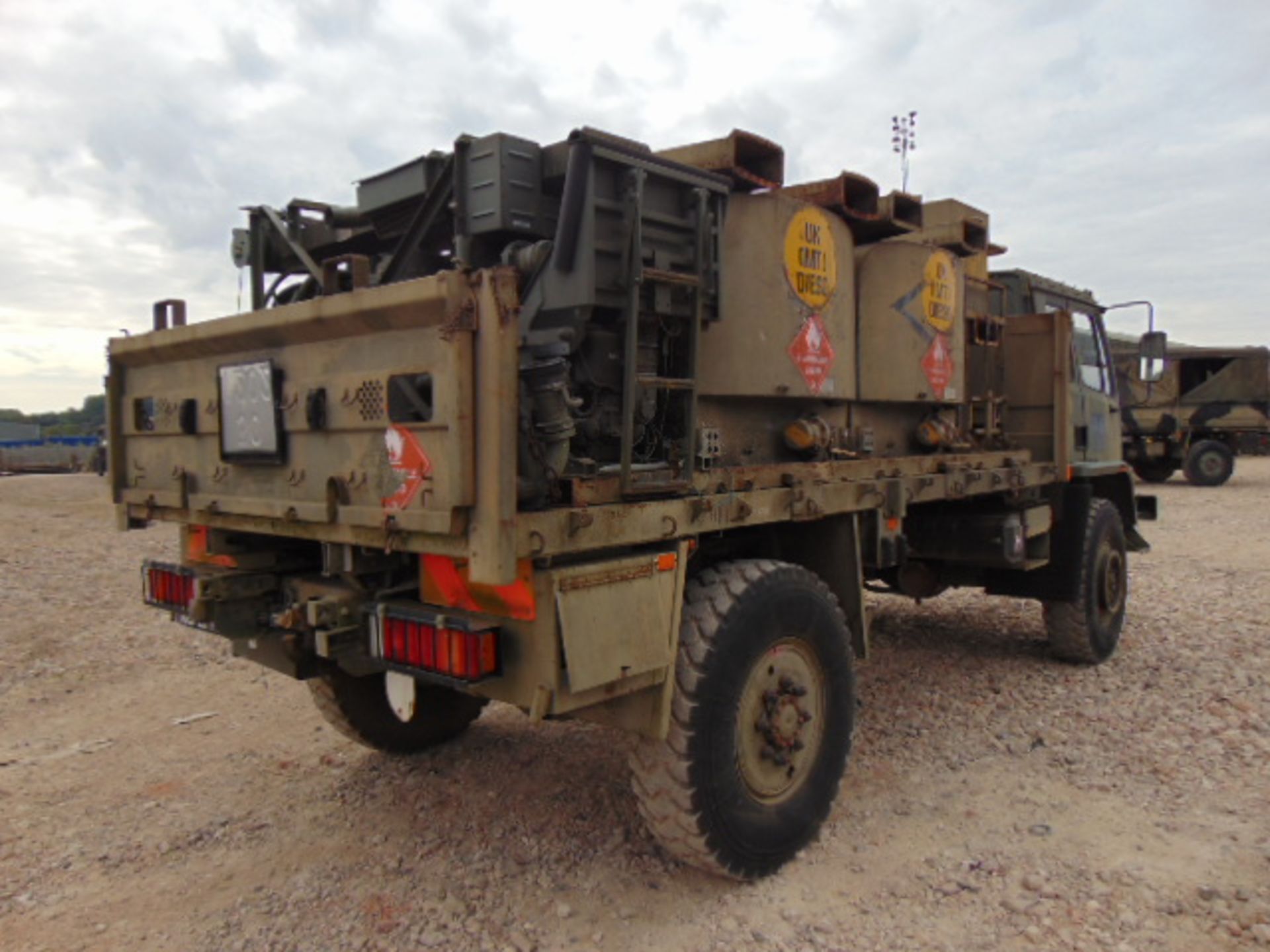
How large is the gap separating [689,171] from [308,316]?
136 cm

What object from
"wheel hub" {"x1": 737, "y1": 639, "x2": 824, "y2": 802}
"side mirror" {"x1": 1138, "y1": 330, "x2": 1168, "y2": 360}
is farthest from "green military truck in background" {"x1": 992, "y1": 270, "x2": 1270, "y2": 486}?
"wheel hub" {"x1": 737, "y1": 639, "x2": 824, "y2": 802}

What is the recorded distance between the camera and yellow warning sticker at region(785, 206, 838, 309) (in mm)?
3898

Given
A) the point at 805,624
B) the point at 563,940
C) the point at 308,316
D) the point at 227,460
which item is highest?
the point at 308,316

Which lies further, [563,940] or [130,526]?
[130,526]

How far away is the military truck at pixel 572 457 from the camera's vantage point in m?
2.69

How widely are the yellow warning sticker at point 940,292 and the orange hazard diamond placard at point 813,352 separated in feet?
3.30

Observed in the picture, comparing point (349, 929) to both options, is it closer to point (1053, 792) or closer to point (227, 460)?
point (227, 460)

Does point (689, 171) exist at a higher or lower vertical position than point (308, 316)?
higher

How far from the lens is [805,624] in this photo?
11.5 feet

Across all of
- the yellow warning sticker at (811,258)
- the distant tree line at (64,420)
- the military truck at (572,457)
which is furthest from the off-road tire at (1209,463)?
the distant tree line at (64,420)

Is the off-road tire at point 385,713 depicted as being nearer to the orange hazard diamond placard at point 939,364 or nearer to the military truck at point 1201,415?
the orange hazard diamond placard at point 939,364

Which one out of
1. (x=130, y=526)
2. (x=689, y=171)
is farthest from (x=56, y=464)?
(x=689, y=171)

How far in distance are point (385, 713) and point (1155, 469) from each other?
20.8 meters

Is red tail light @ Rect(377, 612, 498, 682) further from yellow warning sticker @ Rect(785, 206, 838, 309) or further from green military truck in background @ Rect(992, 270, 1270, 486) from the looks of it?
green military truck in background @ Rect(992, 270, 1270, 486)
